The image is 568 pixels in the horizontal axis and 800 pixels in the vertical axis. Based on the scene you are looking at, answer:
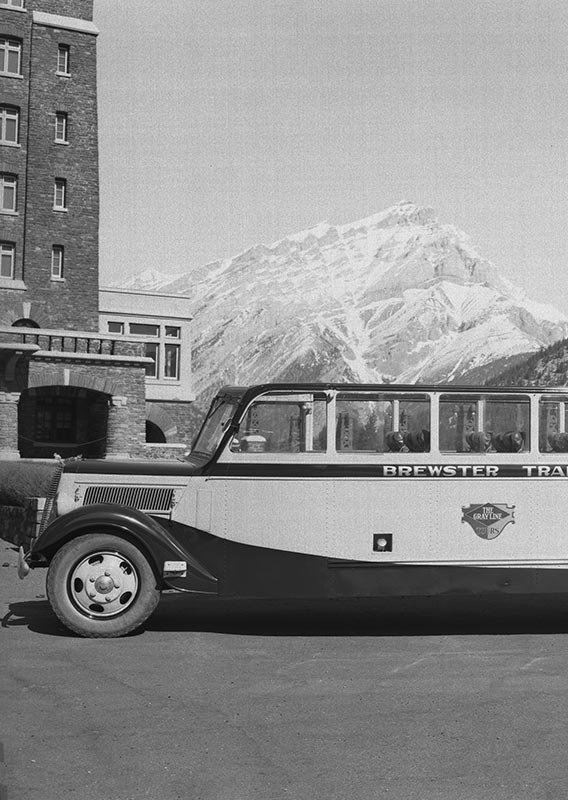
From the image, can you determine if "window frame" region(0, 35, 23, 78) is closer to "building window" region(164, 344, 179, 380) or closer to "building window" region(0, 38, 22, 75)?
"building window" region(0, 38, 22, 75)

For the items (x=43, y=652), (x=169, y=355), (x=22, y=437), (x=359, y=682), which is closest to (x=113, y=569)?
(x=43, y=652)

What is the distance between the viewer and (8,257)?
45.1 m

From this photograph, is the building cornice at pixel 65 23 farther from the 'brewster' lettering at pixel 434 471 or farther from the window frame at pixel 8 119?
the 'brewster' lettering at pixel 434 471

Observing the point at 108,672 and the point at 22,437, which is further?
the point at 22,437

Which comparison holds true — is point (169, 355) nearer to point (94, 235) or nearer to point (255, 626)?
point (94, 235)

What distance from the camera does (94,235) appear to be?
4712cm

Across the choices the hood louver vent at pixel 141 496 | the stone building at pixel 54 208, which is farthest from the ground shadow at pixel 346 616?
the stone building at pixel 54 208

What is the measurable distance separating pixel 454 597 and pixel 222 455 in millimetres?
4322

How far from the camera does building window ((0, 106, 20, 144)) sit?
149ft

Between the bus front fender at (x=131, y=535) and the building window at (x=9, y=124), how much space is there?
3838 cm

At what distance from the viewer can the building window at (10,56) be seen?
45.6m

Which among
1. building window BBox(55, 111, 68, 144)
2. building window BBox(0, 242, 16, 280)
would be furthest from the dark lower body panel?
building window BBox(55, 111, 68, 144)

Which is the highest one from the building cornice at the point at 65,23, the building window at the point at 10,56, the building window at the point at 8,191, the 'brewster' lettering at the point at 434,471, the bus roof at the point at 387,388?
the building cornice at the point at 65,23

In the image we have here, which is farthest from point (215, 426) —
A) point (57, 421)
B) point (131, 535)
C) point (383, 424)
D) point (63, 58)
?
point (63, 58)
